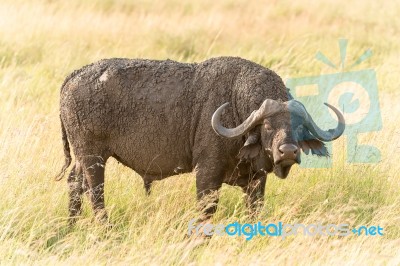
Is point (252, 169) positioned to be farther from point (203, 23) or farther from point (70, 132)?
point (203, 23)

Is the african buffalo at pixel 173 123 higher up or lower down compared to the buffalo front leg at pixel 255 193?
higher up

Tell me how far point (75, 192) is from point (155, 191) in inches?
29.6

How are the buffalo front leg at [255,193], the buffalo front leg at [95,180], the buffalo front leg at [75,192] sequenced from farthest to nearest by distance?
the buffalo front leg at [75,192] → the buffalo front leg at [95,180] → the buffalo front leg at [255,193]

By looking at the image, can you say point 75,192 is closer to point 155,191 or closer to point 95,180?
point 95,180

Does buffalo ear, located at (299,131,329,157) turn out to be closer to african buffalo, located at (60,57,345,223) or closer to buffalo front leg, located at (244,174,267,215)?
african buffalo, located at (60,57,345,223)

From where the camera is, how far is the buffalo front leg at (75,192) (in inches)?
320

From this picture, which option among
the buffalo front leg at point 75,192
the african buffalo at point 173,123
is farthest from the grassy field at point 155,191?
the african buffalo at point 173,123

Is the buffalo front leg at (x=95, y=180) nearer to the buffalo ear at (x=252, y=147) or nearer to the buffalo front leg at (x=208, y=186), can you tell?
the buffalo front leg at (x=208, y=186)

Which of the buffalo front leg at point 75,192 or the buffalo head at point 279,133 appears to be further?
the buffalo front leg at point 75,192

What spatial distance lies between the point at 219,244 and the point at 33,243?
1.56 m

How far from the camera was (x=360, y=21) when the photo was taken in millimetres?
20094

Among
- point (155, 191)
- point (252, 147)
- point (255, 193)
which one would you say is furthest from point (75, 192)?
point (252, 147)

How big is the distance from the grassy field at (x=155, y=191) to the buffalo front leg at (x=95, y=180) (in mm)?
175

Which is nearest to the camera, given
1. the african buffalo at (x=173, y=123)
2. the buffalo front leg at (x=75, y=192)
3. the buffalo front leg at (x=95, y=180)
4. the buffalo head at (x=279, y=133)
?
the buffalo head at (x=279, y=133)
